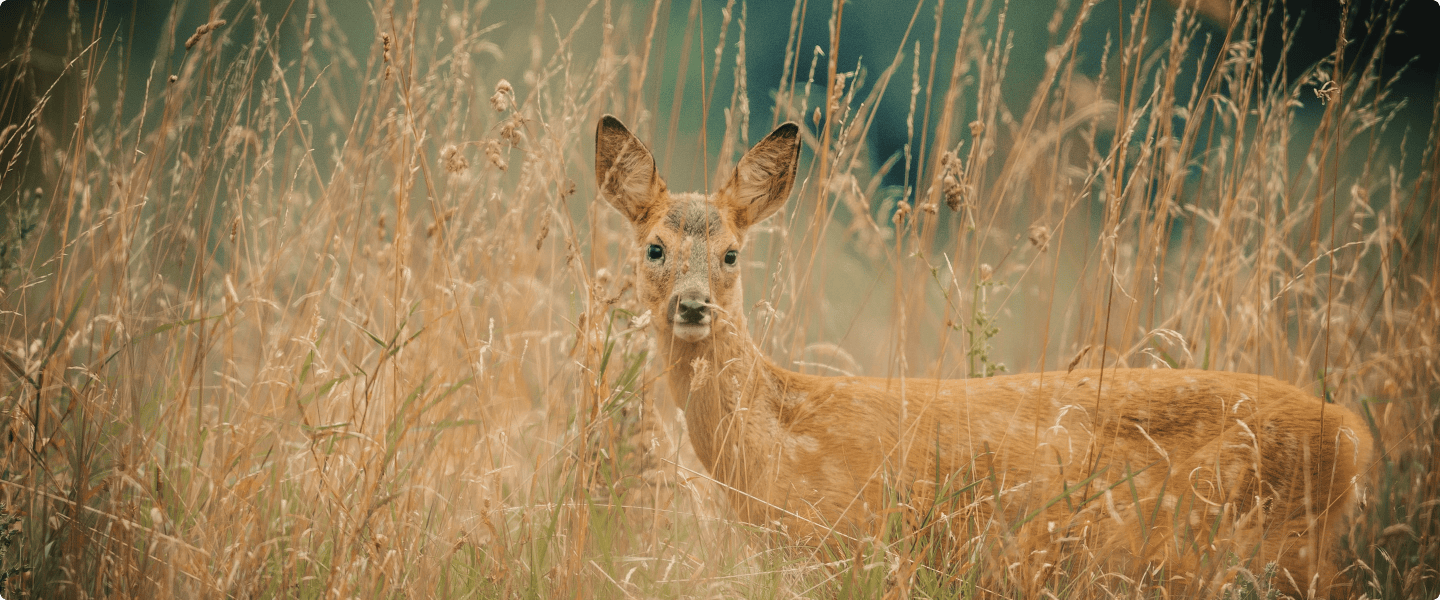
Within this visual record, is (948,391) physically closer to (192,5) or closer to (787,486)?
(787,486)

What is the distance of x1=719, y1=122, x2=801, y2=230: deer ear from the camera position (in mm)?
2965

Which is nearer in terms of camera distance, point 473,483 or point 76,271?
point 473,483

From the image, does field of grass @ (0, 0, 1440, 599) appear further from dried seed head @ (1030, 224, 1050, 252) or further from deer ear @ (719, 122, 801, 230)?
deer ear @ (719, 122, 801, 230)

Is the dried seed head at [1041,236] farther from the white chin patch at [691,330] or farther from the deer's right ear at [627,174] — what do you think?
the deer's right ear at [627,174]

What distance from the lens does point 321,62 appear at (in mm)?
5797

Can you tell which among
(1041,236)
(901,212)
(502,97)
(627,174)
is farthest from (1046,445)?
(502,97)

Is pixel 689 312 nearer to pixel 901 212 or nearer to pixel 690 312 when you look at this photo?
pixel 690 312

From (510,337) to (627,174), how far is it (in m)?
0.74

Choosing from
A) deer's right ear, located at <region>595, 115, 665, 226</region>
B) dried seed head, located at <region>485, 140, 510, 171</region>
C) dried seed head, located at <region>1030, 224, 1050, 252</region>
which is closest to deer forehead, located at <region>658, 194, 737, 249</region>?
deer's right ear, located at <region>595, 115, 665, 226</region>

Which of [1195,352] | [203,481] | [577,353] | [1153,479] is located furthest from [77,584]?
[1195,352]

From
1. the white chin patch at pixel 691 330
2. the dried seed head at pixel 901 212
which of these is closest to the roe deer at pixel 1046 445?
the white chin patch at pixel 691 330

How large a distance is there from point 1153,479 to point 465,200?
2.51 m

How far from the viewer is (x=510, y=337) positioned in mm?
2967

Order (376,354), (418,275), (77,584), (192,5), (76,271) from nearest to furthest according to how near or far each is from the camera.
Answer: (77,584), (76,271), (376,354), (418,275), (192,5)
